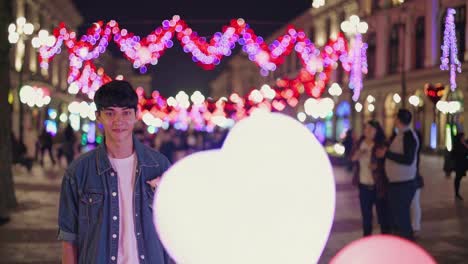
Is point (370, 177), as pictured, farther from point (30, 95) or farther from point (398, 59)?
point (398, 59)

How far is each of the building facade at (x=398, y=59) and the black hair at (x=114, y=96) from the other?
26.3 metres

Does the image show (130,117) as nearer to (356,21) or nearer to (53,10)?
(356,21)

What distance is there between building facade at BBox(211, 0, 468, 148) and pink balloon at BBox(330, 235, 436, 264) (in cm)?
2523

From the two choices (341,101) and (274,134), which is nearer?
(274,134)

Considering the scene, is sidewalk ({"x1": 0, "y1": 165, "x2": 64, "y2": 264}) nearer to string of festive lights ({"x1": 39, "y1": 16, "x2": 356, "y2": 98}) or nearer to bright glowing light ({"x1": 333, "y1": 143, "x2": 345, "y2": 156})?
string of festive lights ({"x1": 39, "y1": 16, "x2": 356, "y2": 98})

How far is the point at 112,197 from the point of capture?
3439 millimetres

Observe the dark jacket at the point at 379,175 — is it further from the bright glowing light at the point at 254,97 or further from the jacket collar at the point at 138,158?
the bright glowing light at the point at 254,97

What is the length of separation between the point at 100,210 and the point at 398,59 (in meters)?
47.4

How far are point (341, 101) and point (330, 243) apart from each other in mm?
52299

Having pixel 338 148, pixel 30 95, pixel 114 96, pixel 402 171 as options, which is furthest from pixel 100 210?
A: pixel 338 148

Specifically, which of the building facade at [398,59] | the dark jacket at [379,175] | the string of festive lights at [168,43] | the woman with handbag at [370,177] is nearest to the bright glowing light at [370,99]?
the building facade at [398,59]

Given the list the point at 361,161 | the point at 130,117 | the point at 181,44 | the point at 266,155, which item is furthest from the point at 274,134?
the point at 181,44

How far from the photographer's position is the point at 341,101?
200ft

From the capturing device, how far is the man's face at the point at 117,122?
3496 millimetres
